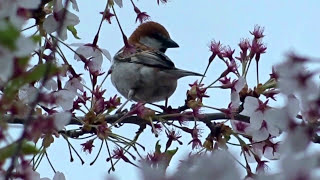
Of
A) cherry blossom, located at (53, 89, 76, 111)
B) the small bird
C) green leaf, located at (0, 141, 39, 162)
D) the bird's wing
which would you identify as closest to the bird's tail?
the small bird

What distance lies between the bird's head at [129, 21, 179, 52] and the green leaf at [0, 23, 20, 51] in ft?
19.6

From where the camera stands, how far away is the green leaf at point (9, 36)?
2.98ft

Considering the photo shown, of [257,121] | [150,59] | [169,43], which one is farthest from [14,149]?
[169,43]

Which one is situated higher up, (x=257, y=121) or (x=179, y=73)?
(x=179, y=73)

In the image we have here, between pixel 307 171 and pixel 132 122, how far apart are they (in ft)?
7.29

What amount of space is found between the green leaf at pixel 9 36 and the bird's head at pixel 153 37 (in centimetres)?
597

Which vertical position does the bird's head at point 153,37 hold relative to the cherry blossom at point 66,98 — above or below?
above

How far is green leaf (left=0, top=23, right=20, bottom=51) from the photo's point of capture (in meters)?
0.91

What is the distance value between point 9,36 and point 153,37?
20.3 ft

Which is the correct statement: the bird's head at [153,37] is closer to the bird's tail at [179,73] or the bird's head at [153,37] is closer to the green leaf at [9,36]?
the bird's tail at [179,73]

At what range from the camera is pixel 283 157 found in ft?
2.65

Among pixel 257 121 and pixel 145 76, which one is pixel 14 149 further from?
pixel 145 76

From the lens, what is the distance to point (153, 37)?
707 centimetres

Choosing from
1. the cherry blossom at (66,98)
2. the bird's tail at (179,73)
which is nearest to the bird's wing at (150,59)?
the bird's tail at (179,73)
